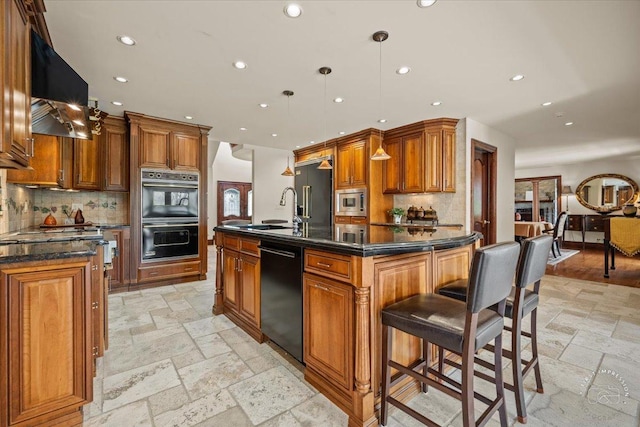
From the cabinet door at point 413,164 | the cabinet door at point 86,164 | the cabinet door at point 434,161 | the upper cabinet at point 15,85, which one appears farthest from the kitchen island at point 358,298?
the cabinet door at point 86,164

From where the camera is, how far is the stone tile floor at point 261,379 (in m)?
1.61

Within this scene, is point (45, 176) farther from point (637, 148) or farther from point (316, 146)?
point (637, 148)

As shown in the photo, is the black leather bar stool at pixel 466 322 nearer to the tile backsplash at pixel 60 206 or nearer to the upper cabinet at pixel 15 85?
the upper cabinet at pixel 15 85

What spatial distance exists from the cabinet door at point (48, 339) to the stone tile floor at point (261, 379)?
0.28m

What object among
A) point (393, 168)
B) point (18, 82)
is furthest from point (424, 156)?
point (18, 82)

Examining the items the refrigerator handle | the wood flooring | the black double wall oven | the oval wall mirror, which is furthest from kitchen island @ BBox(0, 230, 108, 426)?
the oval wall mirror

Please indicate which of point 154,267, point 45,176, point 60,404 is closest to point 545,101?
point 60,404

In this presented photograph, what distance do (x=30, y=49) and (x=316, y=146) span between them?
15.5 ft

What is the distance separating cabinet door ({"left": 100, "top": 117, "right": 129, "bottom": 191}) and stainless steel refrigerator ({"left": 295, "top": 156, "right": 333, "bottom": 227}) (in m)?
3.20

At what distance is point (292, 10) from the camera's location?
195cm

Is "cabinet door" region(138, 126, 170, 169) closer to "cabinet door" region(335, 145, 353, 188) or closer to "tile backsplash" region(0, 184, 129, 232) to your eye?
"tile backsplash" region(0, 184, 129, 232)

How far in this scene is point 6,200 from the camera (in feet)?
9.09

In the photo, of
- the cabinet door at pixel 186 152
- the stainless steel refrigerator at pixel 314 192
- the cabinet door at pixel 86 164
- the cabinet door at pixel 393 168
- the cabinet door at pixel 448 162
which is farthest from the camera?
the stainless steel refrigerator at pixel 314 192

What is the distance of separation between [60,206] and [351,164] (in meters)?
4.46
